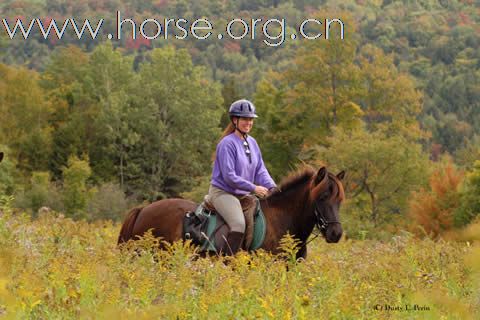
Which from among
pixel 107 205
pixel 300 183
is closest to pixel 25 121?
pixel 107 205

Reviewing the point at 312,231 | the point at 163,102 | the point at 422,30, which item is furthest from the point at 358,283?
the point at 422,30

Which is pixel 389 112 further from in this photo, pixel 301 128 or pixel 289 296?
pixel 289 296

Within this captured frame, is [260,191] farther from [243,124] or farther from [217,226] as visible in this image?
[243,124]

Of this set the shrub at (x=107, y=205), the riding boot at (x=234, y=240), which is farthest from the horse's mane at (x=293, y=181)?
the shrub at (x=107, y=205)

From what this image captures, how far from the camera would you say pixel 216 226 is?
10305 mm

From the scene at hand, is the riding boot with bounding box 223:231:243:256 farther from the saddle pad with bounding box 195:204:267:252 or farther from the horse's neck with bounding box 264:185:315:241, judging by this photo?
the horse's neck with bounding box 264:185:315:241

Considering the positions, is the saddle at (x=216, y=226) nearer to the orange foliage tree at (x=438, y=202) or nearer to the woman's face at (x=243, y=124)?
the woman's face at (x=243, y=124)

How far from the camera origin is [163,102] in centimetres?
6844

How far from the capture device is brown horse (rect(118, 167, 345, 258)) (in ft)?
34.3

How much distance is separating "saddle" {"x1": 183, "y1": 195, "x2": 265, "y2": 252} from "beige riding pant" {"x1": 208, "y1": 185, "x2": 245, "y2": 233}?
11 cm

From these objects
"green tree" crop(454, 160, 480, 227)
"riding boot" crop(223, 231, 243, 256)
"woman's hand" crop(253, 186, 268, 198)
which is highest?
"woman's hand" crop(253, 186, 268, 198)

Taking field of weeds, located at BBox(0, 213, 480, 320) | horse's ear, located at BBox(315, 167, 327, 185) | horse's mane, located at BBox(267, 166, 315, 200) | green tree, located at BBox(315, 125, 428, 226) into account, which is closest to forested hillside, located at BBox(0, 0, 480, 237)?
green tree, located at BBox(315, 125, 428, 226)

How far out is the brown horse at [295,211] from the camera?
10469 millimetres

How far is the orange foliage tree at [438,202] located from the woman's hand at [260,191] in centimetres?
3339
